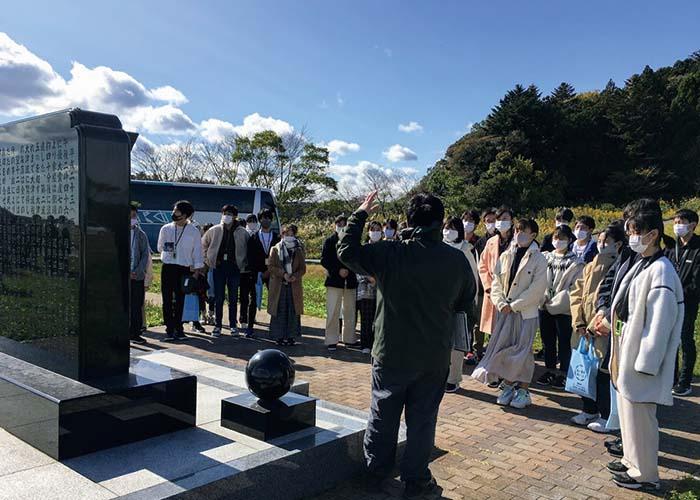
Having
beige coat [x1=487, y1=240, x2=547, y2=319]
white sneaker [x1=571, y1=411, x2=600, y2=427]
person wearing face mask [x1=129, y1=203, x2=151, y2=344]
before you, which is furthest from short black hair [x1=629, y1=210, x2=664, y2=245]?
person wearing face mask [x1=129, y1=203, x2=151, y2=344]

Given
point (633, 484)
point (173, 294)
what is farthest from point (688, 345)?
point (173, 294)

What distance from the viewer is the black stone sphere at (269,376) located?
13.0 feet

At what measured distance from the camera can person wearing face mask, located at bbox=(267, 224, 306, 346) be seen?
827 cm

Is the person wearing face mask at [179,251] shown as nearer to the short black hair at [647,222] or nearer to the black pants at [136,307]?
the black pants at [136,307]

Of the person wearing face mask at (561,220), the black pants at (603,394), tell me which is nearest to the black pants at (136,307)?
the person wearing face mask at (561,220)

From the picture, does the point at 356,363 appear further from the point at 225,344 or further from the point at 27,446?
the point at 27,446

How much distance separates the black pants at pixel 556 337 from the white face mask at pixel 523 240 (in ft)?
4.29

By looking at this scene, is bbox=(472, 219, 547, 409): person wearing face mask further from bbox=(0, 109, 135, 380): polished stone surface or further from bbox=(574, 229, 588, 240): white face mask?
bbox=(0, 109, 135, 380): polished stone surface

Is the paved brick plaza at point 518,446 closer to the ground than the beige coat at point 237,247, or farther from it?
closer to the ground

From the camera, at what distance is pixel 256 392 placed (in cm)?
402

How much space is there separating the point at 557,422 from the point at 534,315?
105 centimetres

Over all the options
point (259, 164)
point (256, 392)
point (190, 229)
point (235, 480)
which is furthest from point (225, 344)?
point (259, 164)

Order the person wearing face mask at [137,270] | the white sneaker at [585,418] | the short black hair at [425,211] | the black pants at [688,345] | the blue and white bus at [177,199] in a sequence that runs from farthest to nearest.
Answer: the blue and white bus at [177,199]
the person wearing face mask at [137,270]
the black pants at [688,345]
the white sneaker at [585,418]
the short black hair at [425,211]

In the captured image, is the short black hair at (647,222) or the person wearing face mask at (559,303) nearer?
the short black hair at (647,222)
